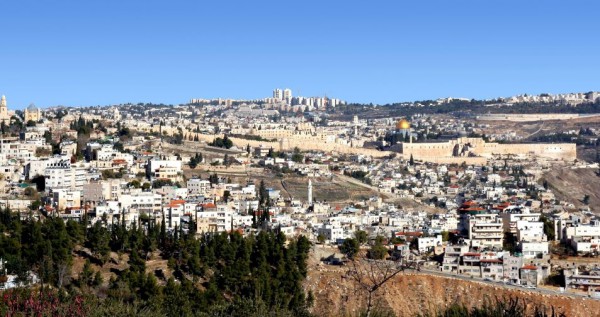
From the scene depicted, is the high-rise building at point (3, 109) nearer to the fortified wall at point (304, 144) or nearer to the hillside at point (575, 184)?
the fortified wall at point (304, 144)

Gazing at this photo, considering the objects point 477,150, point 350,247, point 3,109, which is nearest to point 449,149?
point 477,150

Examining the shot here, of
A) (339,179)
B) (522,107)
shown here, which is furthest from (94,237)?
(522,107)

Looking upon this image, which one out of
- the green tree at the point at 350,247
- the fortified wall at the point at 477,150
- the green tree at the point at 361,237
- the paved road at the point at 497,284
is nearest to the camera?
the paved road at the point at 497,284

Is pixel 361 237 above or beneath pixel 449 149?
above

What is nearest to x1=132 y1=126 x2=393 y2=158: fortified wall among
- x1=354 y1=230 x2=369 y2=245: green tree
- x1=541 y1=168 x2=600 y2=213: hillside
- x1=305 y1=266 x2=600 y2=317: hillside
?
x1=541 y1=168 x2=600 y2=213: hillside

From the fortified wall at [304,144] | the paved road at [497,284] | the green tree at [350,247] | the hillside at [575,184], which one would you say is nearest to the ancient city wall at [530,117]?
the fortified wall at [304,144]

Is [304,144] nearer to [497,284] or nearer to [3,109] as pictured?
[3,109]

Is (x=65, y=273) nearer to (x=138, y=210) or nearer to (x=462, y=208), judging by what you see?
(x=138, y=210)

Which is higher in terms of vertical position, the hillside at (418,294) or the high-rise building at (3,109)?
the high-rise building at (3,109)
